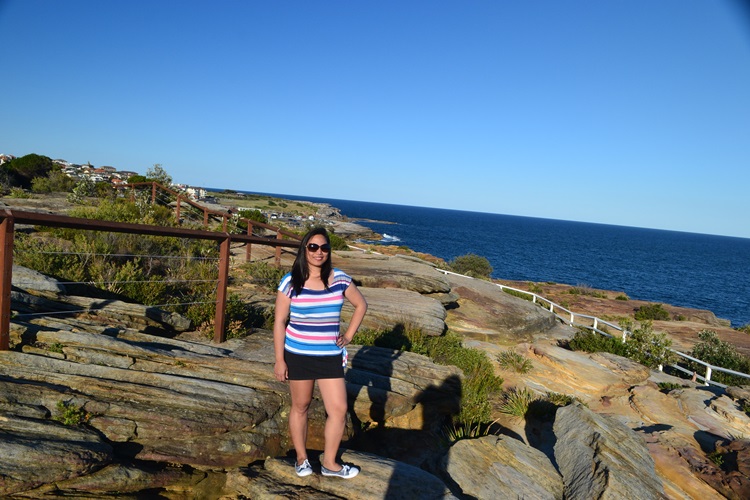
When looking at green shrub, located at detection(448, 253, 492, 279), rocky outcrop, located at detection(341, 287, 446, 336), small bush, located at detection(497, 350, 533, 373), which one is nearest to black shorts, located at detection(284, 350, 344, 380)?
rocky outcrop, located at detection(341, 287, 446, 336)

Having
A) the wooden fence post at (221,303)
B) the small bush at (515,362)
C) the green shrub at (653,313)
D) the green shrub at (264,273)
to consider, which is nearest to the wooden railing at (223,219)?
the green shrub at (264,273)

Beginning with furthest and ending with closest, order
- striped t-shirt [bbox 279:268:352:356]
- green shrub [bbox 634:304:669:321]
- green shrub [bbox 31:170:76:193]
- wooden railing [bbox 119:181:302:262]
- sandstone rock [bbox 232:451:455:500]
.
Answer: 1. green shrub [bbox 634:304:669:321]
2. green shrub [bbox 31:170:76:193]
3. wooden railing [bbox 119:181:302:262]
4. striped t-shirt [bbox 279:268:352:356]
5. sandstone rock [bbox 232:451:455:500]

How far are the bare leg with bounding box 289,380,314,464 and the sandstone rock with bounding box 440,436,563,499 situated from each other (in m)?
1.72

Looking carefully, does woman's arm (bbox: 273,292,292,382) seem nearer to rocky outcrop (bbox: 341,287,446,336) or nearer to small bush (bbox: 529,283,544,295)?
rocky outcrop (bbox: 341,287,446,336)

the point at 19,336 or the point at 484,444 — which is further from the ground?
the point at 19,336

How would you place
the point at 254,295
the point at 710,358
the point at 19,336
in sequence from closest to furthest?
the point at 19,336, the point at 254,295, the point at 710,358

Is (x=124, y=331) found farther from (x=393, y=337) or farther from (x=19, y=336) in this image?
(x=393, y=337)

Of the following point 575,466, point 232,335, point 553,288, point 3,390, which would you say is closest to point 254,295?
point 232,335

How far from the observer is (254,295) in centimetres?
904

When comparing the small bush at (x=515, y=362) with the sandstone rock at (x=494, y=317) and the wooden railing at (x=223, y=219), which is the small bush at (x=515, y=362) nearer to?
the sandstone rock at (x=494, y=317)

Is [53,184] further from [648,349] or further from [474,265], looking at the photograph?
[474,265]

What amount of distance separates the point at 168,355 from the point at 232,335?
1.55 meters

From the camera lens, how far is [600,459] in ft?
16.9

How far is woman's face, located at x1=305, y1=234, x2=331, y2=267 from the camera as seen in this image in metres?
3.85
